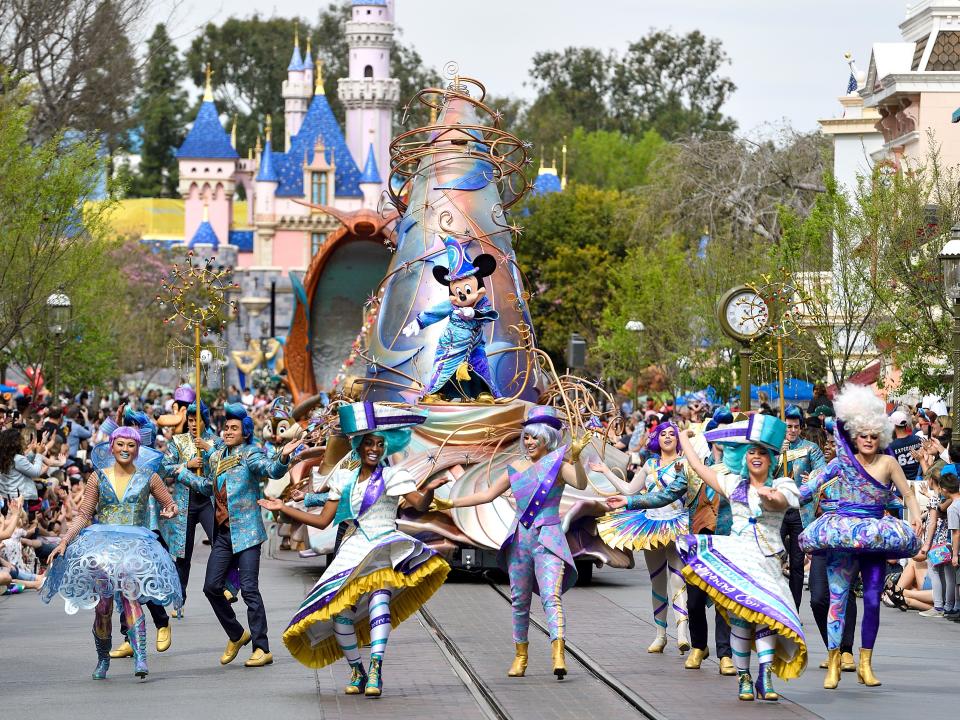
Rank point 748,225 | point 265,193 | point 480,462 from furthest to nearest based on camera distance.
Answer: point 265,193, point 748,225, point 480,462

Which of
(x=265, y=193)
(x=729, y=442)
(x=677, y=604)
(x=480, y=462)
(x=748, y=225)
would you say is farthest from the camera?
(x=265, y=193)

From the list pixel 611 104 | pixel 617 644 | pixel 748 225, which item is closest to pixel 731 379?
pixel 748 225

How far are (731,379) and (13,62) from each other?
14.2 m

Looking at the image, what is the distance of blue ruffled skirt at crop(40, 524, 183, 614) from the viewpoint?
1123 centimetres

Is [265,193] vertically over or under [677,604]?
over

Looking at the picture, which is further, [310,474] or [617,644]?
[310,474]

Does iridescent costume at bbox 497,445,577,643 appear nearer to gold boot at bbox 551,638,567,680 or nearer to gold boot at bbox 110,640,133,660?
gold boot at bbox 551,638,567,680

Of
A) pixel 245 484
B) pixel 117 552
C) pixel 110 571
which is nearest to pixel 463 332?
pixel 245 484

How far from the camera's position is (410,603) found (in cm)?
1105

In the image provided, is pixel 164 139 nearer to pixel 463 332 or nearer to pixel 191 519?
pixel 463 332

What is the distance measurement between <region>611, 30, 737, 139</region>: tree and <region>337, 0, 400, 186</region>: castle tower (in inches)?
482

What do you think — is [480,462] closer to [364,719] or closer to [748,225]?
[364,719]

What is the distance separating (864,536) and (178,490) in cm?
541

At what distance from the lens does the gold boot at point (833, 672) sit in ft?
36.0
